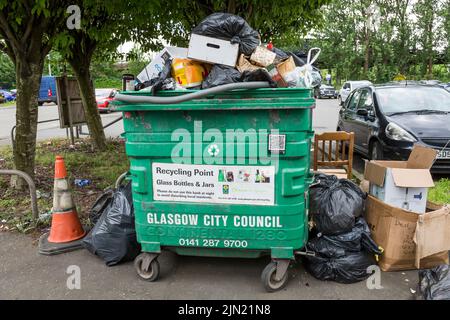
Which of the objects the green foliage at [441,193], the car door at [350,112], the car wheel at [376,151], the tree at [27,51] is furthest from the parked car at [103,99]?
the green foliage at [441,193]

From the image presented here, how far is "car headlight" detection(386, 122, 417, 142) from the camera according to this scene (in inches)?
218

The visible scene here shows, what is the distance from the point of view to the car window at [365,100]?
22.0ft

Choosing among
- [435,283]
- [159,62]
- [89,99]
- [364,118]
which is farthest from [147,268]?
[89,99]

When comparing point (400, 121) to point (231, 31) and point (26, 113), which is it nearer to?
point (231, 31)

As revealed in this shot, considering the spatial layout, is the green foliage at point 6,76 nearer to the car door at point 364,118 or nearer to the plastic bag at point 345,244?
the car door at point 364,118

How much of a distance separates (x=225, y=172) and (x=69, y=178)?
3926 mm

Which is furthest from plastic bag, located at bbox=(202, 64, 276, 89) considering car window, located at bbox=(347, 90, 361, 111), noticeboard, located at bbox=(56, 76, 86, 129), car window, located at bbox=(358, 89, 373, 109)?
noticeboard, located at bbox=(56, 76, 86, 129)

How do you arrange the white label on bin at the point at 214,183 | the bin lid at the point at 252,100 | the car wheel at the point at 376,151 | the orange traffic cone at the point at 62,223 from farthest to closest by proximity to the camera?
the car wheel at the point at 376,151, the orange traffic cone at the point at 62,223, the white label on bin at the point at 214,183, the bin lid at the point at 252,100

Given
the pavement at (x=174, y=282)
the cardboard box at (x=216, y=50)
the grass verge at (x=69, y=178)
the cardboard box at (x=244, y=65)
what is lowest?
the pavement at (x=174, y=282)

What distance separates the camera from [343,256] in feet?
10.3

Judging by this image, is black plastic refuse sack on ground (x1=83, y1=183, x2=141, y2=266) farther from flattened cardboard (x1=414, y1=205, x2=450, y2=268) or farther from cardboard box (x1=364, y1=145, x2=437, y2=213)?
flattened cardboard (x1=414, y1=205, x2=450, y2=268)

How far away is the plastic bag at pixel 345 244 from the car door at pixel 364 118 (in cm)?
354
